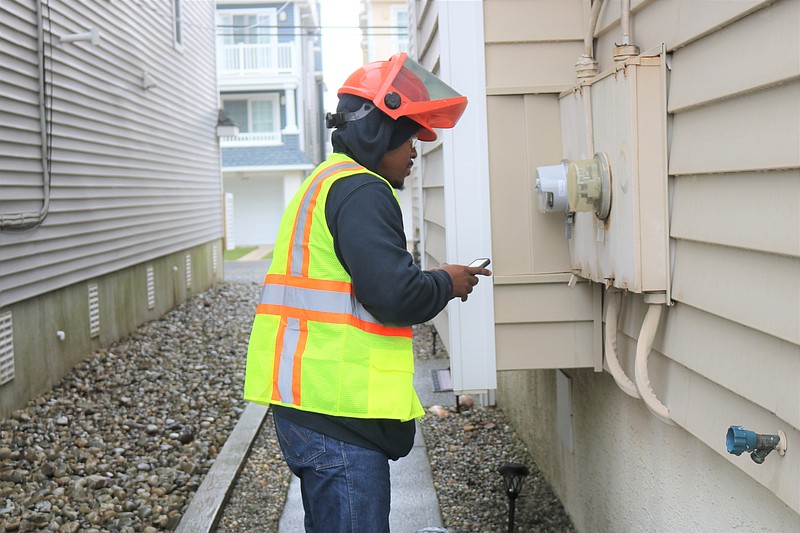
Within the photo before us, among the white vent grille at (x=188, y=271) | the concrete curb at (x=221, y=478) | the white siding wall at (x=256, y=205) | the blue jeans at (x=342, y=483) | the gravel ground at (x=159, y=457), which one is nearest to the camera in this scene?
the blue jeans at (x=342, y=483)

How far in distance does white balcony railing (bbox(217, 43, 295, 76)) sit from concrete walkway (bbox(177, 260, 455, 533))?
69.8 feet

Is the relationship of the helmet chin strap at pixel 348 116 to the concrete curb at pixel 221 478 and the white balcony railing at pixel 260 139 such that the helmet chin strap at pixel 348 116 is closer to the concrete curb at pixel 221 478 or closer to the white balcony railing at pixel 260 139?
the concrete curb at pixel 221 478

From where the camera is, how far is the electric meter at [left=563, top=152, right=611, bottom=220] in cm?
280

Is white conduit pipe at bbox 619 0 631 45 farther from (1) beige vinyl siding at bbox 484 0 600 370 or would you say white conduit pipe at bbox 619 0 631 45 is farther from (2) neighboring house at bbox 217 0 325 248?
(2) neighboring house at bbox 217 0 325 248

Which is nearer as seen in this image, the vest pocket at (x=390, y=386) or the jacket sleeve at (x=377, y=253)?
the jacket sleeve at (x=377, y=253)

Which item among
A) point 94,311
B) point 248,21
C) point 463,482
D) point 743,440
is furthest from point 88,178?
point 248,21

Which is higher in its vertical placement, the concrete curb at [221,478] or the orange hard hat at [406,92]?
the orange hard hat at [406,92]

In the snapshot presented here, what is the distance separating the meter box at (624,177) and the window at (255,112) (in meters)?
25.1

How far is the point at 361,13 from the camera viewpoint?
1168 inches

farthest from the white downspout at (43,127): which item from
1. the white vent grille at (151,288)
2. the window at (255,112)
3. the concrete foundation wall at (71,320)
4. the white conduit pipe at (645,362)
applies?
the window at (255,112)

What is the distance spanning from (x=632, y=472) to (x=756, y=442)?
4.60ft

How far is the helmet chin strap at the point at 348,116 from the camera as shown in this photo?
250cm

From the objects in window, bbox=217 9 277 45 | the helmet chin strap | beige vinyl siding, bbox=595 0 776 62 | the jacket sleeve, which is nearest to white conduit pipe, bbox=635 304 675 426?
the jacket sleeve

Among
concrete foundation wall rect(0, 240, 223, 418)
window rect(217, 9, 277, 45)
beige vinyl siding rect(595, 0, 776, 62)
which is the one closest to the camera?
beige vinyl siding rect(595, 0, 776, 62)
